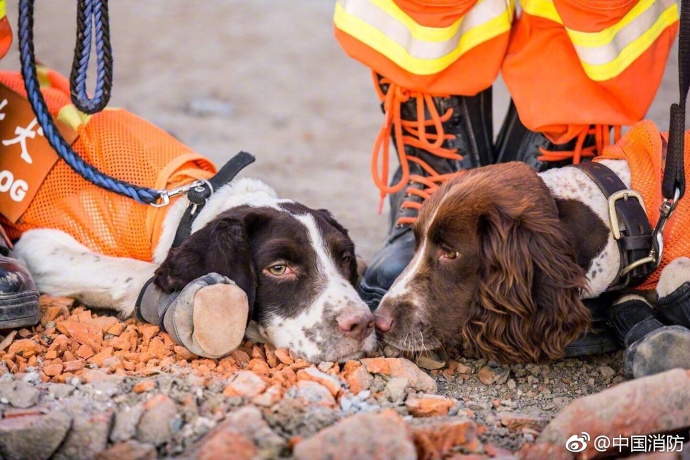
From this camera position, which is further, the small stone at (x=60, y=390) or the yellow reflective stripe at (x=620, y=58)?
the yellow reflective stripe at (x=620, y=58)

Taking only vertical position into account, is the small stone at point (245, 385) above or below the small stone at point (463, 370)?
above

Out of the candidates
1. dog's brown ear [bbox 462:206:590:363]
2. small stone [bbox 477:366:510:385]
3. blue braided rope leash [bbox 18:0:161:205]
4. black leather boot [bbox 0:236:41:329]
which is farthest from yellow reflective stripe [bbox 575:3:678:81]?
black leather boot [bbox 0:236:41:329]

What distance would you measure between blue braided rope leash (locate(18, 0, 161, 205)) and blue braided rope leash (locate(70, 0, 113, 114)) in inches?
0.7

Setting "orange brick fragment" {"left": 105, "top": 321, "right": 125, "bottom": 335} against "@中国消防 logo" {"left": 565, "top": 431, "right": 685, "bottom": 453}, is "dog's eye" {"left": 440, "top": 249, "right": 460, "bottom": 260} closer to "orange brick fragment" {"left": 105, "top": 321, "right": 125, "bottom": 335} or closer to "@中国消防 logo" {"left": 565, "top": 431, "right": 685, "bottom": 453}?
"@中国消防 logo" {"left": 565, "top": 431, "right": 685, "bottom": 453}

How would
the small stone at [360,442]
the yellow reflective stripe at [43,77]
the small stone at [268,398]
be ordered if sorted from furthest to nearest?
the yellow reflective stripe at [43,77] → the small stone at [268,398] → the small stone at [360,442]

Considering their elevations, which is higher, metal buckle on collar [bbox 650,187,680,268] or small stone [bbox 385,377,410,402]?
metal buckle on collar [bbox 650,187,680,268]

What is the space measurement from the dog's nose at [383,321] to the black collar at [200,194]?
981 mm

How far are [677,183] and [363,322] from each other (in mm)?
1315

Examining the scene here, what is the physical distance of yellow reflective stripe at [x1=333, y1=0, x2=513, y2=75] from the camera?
Result: 3.92m

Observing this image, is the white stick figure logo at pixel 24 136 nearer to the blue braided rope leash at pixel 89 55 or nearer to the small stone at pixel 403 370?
the blue braided rope leash at pixel 89 55

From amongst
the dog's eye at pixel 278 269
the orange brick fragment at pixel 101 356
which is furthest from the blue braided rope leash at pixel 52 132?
the orange brick fragment at pixel 101 356

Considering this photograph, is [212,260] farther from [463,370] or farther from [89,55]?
[89,55]

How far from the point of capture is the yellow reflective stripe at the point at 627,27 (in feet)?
12.4

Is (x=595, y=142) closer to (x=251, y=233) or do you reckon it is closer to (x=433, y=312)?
(x=433, y=312)
